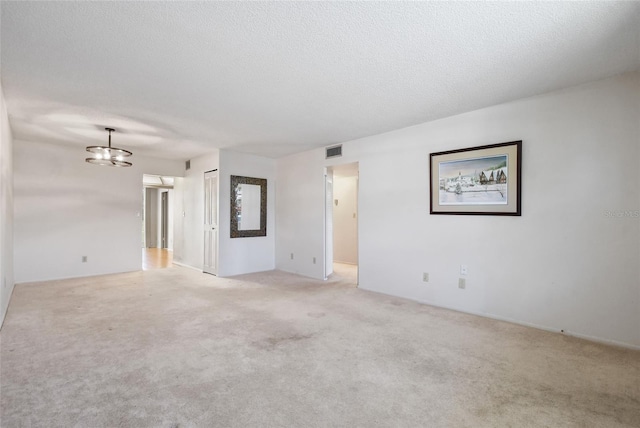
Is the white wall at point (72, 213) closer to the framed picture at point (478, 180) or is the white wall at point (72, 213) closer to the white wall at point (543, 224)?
the white wall at point (543, 224)

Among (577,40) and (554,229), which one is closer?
(577,40)

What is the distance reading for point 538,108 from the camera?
Answer: 3.14 m

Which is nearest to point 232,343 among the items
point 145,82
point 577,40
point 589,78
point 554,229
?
point 145,82

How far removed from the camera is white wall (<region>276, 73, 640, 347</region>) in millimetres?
2703

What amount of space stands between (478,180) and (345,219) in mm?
4219

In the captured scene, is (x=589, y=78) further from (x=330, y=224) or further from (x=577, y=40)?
(x=330, y=224)

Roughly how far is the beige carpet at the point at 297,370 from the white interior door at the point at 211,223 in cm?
205

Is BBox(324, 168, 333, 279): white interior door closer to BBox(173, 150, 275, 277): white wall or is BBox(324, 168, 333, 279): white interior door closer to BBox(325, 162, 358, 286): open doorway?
BBox(325, 162, 358, 286): open doorway

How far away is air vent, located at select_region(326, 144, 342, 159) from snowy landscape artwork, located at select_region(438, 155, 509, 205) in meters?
1.85

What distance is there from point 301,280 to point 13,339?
3.63 m

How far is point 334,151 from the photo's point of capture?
5301mm

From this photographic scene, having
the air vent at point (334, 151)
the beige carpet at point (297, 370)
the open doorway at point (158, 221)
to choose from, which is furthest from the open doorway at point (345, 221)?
the open doorway at point (158, 221)

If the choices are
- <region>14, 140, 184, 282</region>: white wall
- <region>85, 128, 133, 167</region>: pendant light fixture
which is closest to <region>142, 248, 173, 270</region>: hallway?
<region>14, 140, 184, 282</region>: white wall

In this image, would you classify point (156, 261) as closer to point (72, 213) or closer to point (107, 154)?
point (72, 213)
